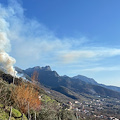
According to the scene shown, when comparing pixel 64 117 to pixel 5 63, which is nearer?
pixel 64 117

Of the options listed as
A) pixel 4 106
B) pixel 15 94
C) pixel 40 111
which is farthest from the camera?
pixel 40 111

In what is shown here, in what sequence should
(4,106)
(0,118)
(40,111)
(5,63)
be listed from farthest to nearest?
(5,63) < (40,111) < (4,106) < (0,118)

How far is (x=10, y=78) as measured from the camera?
63.6m

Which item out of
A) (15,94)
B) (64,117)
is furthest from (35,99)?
(64,117)

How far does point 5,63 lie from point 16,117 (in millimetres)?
32274

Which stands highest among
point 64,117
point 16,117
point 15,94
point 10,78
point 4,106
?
point 10,78

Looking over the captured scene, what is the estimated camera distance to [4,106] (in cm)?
1173

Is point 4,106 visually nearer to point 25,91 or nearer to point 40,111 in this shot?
point 25,91

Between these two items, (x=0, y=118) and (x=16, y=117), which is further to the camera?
(x=16, y=117)

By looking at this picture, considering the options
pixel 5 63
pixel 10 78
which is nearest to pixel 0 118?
pixel 5 63

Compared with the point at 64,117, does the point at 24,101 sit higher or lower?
higher

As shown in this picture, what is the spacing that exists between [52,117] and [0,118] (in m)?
6.91

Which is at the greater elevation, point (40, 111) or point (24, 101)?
point (24, 101)

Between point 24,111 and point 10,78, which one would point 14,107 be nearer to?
point 24,111
